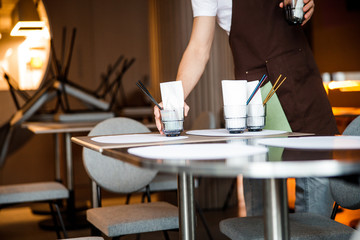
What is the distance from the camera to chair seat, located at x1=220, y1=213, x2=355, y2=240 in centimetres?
134

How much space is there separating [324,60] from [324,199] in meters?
4.58

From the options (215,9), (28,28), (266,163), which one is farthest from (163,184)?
(28,28)

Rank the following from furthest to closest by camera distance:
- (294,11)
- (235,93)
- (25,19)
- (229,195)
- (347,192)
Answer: (25,19)
(229,195)
(294,11)
(347,192)
(235,93)

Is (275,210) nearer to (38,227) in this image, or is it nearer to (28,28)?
(38,227)

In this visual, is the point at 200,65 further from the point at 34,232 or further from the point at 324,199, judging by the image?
the point at 34,232

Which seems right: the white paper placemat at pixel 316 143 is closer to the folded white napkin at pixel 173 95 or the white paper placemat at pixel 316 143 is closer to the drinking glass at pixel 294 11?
→ the folded white napkin at pixel 173 95

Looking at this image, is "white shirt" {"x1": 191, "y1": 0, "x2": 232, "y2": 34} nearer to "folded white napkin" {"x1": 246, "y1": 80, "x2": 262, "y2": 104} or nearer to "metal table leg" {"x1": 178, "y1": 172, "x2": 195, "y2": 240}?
"folded white napkin" {"x1": 246, "y1": 80, "x2": 262, "y2": 104}

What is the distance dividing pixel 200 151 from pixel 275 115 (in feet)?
2.84

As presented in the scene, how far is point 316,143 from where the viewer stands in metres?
1.11

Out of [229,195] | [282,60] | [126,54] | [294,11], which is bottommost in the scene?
[229,195]

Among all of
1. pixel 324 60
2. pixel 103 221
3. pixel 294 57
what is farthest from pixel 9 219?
pixel 324 60

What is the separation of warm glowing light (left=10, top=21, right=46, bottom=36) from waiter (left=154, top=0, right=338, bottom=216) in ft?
12.0

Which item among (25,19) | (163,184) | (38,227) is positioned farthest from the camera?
(25,19)

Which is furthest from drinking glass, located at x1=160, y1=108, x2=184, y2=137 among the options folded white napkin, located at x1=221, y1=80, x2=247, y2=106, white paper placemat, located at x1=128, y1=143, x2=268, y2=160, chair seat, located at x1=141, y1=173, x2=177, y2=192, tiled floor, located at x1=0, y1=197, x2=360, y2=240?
tiled floor, located at x1=0, y1=197, x2=360, y2=240
